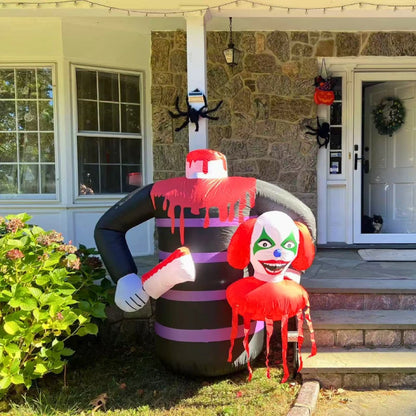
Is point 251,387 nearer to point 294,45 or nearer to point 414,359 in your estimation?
point 414,359

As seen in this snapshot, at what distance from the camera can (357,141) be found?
5316 mm

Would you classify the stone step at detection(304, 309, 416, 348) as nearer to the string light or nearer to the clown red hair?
the clown red hair

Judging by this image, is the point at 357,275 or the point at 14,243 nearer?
the point at 14,243

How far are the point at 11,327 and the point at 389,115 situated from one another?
4998 millimetres

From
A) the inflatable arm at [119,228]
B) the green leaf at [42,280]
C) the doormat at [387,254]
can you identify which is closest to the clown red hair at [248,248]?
the inflatable arm at [119,228]

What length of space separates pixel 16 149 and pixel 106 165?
3.19ft

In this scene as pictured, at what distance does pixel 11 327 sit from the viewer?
2.52 m

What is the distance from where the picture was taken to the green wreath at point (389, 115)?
5.52m

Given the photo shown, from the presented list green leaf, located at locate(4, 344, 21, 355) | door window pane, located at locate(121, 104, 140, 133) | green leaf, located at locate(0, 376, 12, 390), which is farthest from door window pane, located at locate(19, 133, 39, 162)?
green leaf, located at locate(0, 376, 12, 390)

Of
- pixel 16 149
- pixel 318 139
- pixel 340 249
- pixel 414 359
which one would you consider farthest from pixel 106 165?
pixel 414 359

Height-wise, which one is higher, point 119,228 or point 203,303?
point 119,228

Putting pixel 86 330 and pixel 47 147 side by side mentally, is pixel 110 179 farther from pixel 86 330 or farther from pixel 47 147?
pixel 86 330

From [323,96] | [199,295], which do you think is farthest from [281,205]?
[323,96]

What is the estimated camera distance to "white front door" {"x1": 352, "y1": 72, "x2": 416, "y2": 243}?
532 centimetres
